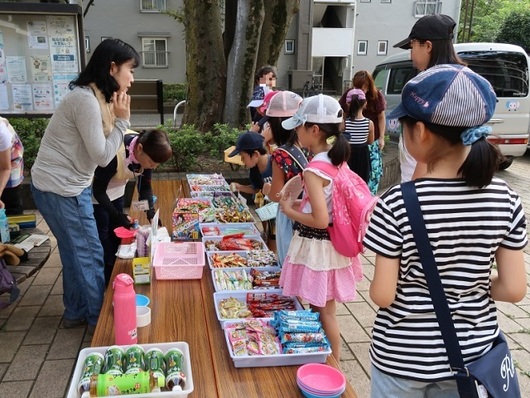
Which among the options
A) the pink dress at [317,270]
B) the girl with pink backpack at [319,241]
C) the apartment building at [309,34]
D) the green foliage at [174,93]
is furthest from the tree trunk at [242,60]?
the apartment building at [309,34]

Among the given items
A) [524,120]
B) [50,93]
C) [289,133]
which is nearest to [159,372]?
[289,133]

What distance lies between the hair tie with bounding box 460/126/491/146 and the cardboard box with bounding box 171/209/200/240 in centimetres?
218

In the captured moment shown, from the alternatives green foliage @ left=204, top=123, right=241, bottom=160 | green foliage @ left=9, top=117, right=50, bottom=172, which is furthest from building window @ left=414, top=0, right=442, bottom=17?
green foliage @ left=9, top=117, right=50, bottom=172

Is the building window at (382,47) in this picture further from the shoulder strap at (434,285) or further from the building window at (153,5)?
the shoulder strap at (434,285)

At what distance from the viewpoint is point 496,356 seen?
1411 millimetres

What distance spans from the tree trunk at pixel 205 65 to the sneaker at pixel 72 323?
479 cm

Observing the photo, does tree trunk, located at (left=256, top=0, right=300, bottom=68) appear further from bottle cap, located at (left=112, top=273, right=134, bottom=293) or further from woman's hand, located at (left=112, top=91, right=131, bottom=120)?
bottle cap, located at (left=112, top=273, right=134, bottom=293)

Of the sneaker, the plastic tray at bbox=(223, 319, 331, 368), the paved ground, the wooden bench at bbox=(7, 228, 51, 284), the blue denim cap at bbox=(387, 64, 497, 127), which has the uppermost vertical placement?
the blue denim cap at bbox=(387, 64, 497, 127)

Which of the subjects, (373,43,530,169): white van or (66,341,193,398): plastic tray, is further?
(373,43,530,169): white van

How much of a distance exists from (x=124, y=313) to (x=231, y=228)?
4.96 feet

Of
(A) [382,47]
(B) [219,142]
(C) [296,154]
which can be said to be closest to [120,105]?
(C) [296,154]

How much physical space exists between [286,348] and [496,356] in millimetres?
771

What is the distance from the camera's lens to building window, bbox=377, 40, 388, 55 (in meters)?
25.8

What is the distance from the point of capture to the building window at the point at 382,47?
2577 centimetres
